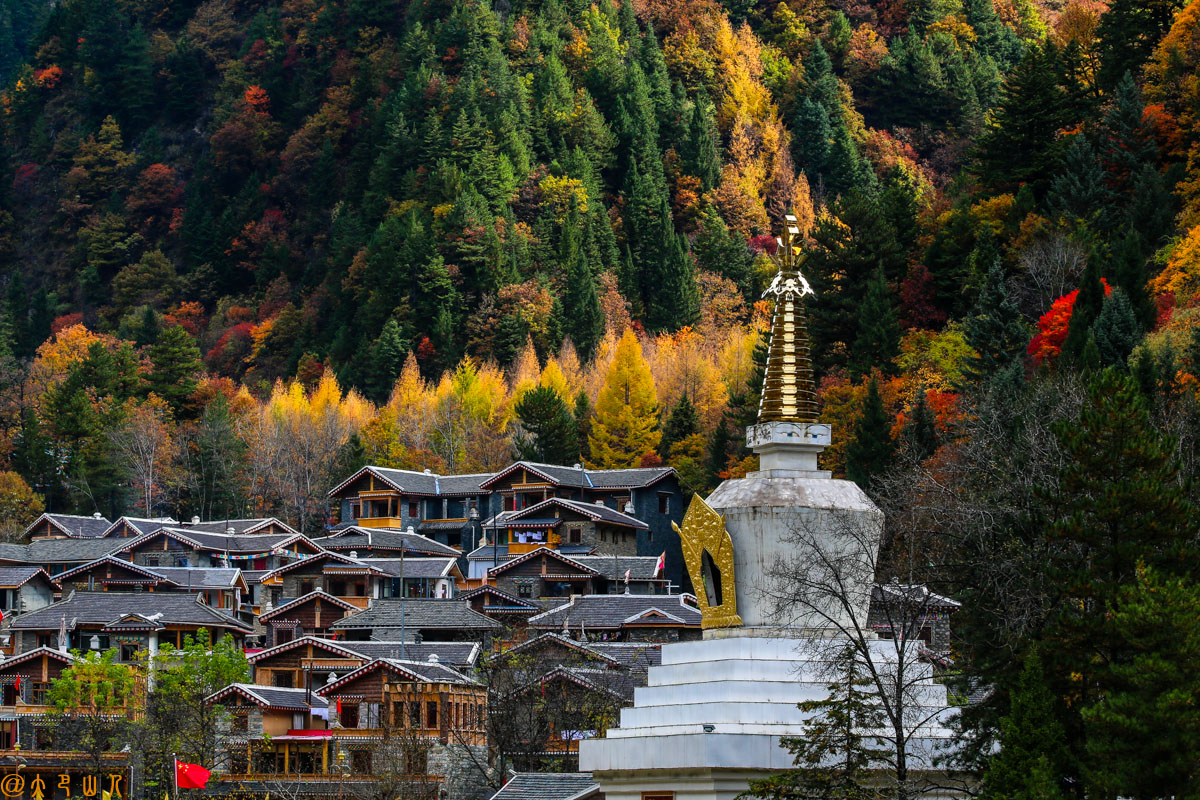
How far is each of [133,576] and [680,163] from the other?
260ft

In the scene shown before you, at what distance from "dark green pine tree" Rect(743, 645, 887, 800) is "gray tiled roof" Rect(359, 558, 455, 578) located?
5657 centimetres

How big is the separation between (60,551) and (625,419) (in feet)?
100.0

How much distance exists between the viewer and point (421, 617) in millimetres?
72688

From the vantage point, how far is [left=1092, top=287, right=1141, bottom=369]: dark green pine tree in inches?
2258

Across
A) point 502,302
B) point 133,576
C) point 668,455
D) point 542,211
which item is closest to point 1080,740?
point 133,576

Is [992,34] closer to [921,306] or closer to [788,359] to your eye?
[921,306]

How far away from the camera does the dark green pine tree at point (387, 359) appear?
427ft

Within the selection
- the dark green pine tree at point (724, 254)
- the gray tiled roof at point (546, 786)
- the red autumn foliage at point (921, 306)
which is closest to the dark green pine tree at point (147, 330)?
the dark green pine tree at point (724, 254)

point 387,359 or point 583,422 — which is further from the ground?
point 387,359

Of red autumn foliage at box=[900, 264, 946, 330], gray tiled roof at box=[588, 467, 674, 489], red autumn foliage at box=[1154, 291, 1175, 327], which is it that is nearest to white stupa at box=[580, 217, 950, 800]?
red autumn foliage at box=[1154, 291, 1175, 327]

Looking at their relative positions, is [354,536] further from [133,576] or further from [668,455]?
[668,455]

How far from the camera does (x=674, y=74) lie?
163750 mm

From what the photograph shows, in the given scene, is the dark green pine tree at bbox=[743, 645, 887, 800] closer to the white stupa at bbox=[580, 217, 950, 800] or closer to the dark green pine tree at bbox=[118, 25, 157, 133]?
the white stupa at bbox=[580, 217, 950, 800]

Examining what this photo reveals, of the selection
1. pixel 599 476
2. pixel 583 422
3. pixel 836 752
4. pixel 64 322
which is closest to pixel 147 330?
pixel 64 322
